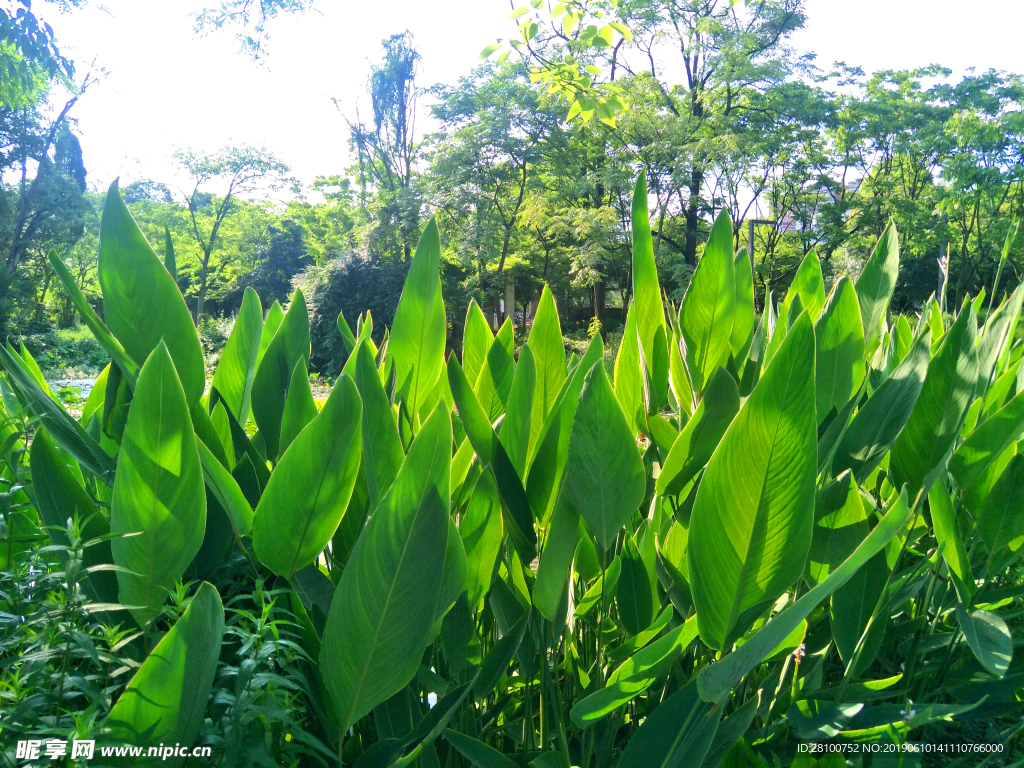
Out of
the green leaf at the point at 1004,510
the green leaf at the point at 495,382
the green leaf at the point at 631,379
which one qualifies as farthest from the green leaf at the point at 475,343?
the green leaf at the point at 1004,510

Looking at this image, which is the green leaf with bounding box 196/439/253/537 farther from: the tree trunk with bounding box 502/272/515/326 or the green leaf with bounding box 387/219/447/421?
the tree trunk with bounding box 502/272/515/326

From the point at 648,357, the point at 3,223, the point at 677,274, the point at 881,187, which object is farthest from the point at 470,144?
the point at 648,357

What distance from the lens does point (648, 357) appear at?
0.87 metres

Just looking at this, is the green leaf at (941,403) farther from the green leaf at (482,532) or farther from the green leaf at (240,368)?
the green leaf at (240,368)

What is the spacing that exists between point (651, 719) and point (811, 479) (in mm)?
291

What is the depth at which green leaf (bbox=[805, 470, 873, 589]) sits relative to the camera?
0.61 m

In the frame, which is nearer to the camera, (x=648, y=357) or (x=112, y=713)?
(x=112, y=713)

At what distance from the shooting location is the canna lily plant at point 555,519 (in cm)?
46

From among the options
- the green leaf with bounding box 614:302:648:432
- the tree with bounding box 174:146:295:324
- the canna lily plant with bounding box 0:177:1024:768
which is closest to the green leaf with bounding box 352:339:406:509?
the canna lily plant with bounding box 0:177:1024:768

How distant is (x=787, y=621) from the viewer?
0.41 m

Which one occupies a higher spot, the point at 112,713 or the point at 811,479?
the point at 811,479

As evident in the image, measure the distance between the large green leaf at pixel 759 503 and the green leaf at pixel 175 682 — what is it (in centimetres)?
35

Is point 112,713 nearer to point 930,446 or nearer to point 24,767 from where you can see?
point 24,767

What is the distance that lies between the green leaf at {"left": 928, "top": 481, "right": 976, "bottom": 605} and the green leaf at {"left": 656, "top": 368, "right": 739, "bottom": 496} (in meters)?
0.21
